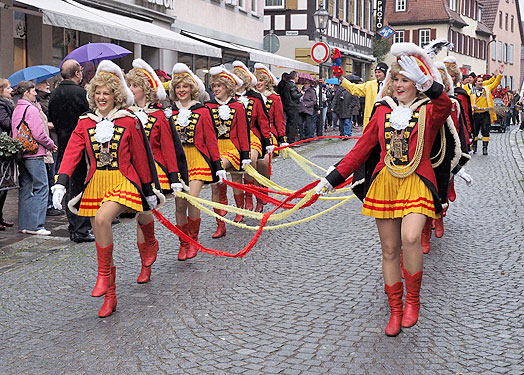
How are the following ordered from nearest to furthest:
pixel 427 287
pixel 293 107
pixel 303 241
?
pixel 427 287 < pixel 303 241 < pixel 293 107

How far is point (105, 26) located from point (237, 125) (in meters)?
4.91

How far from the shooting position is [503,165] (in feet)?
56.5

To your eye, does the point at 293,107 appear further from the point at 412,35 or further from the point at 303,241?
the point at 412,35

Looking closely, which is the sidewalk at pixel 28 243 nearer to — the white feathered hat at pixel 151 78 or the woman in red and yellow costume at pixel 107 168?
the woman in red and yellow costume at pixel 107 168

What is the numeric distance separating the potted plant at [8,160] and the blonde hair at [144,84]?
239 cm

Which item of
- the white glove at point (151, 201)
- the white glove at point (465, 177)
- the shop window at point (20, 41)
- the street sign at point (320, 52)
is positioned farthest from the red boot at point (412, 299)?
the street sign at point (320, 52)

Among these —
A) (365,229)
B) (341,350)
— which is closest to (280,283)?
(341,350)

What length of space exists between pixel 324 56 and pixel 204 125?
16.3m

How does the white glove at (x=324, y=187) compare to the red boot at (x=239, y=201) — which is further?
the red boot at (x=239, y=201)

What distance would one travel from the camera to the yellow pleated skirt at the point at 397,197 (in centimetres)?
521

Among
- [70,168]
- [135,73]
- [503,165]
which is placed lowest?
[503,165]

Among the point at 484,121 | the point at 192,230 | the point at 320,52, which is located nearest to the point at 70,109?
the point at 192,230

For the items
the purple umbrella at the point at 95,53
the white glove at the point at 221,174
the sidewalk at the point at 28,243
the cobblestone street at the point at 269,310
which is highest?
the purple umbrella at the point at 95,53

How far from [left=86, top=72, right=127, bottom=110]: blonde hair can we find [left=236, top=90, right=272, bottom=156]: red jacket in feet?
14.0
